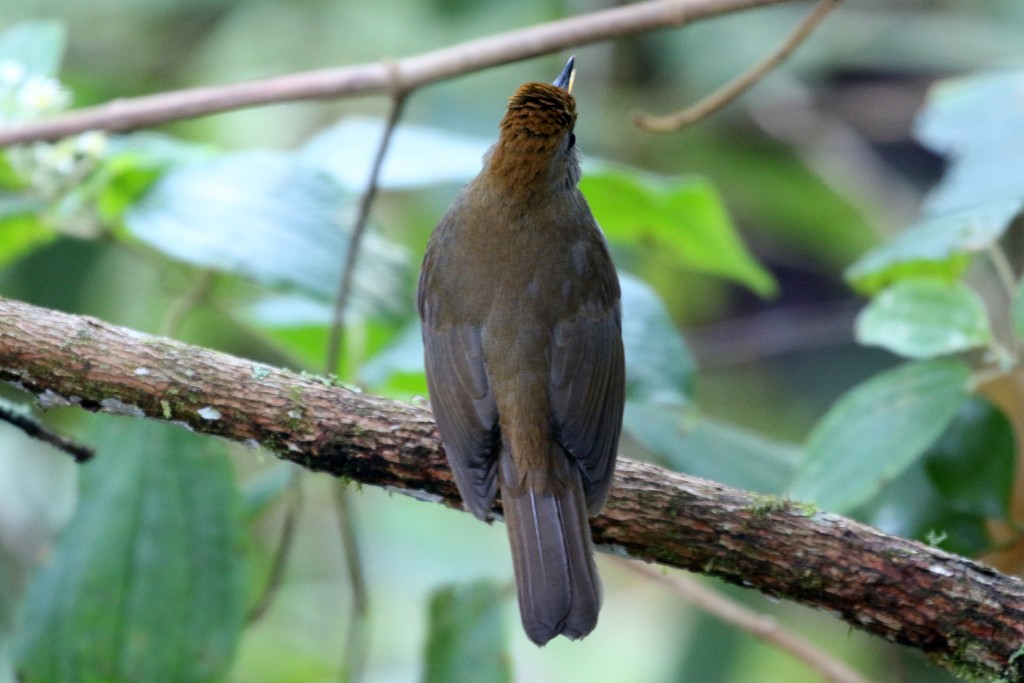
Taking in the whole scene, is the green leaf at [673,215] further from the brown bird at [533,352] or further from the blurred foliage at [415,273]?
the brown bird at [533,352]

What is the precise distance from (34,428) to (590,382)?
1218mm

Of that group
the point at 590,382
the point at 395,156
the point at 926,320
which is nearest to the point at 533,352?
the point at 590,382

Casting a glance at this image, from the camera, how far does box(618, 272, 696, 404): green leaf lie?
2969 millimetres

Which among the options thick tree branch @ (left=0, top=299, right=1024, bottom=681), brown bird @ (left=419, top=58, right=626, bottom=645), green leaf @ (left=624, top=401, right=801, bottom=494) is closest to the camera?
thick tree branch @ (left=0, top=299, right=1024, bottom=681)

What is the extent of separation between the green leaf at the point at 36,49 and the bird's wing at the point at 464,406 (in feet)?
4.11

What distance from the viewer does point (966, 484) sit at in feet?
9.43

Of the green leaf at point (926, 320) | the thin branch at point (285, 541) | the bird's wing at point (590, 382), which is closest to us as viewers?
the bird's wing at point (590, 382)

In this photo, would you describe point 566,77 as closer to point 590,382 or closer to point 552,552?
point 590,382

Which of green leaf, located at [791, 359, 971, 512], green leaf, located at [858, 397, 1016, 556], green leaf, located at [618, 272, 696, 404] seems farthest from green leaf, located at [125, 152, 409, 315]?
green leaf, located at [858, 397, 1016, 556]

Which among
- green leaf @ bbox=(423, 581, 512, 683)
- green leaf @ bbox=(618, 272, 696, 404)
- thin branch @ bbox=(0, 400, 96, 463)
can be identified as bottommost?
green leaf @ bbox=(423, 581, 512, 683)

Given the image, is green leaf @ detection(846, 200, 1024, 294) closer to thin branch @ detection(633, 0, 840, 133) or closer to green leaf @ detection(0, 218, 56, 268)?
thin branch @ detection(633, 0, 840, 133)

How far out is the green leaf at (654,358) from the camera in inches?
117

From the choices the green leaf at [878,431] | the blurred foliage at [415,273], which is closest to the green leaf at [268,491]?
the blurred foliage at [415,273]

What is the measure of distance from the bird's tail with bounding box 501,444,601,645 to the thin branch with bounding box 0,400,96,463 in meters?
0.90
